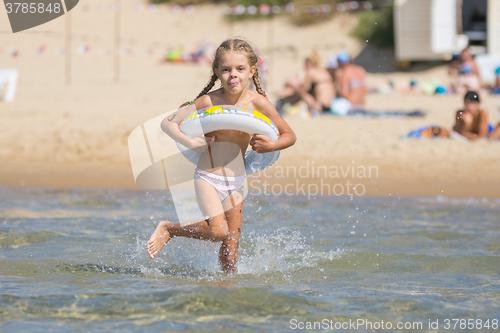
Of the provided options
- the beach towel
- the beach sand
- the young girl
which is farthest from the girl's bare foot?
the beach towel

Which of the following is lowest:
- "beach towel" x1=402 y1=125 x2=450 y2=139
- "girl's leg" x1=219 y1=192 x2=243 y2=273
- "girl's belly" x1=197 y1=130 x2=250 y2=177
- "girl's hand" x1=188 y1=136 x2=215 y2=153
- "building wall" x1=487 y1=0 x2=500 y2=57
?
"girl's leg" x1=219 y1=192 x2=243 y2=273

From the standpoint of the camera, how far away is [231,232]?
3.97 metres

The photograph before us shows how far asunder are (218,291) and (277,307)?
373mm

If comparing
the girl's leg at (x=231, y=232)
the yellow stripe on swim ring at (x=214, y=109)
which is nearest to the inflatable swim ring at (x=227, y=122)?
the yellow stripe on swim ring at (x=214, y=109)

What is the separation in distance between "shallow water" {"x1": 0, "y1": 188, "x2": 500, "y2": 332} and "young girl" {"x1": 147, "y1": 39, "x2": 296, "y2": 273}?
0.99 feet

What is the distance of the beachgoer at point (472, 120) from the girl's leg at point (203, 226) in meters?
5.70

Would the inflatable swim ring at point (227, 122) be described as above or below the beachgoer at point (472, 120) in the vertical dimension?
above

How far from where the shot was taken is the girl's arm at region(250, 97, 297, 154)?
144 inches

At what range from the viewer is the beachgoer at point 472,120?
838cm

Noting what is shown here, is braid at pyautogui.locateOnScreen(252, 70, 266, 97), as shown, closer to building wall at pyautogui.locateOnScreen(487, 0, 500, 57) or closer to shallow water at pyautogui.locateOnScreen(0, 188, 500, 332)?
shallow water at pyautogui.locateOnScreen(0, 188, 500, 332)

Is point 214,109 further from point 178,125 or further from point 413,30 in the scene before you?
point 413,30

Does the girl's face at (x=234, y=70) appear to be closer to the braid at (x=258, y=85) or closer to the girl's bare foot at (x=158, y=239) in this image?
the braid at (x=258, y=85)

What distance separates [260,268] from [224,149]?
936 millimetres

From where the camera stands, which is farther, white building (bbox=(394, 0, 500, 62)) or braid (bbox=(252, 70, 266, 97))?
white building (bbox=(394, 0, 500, 62))
